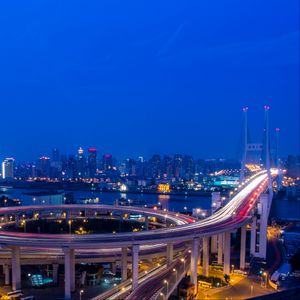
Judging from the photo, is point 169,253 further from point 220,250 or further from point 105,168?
point 105,168

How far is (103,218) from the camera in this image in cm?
1324

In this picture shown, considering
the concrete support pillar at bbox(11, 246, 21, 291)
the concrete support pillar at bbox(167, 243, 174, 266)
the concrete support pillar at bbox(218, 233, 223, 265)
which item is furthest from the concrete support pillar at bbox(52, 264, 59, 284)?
the concrete support pillar at bbox(218, 233, 223, 265)

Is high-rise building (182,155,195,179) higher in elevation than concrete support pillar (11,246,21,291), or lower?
lower

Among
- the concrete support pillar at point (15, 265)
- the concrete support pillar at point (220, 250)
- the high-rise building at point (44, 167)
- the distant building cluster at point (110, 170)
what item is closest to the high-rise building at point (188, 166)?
the distant building cluster at point (110, 170)

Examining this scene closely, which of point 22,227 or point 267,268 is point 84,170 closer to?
point 22,227

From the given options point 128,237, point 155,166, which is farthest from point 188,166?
point 128,237

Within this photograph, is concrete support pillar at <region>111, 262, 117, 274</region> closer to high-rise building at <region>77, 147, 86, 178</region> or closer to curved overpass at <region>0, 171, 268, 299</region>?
curved overpass at <region>0, 171, 268, 299</region>

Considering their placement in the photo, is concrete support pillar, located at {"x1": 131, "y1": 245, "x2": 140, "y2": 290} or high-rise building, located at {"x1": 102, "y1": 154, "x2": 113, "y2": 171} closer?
concrete support pillar, located at {"x1": 131, "y1": 245, "x2": 140, "y2": 290}

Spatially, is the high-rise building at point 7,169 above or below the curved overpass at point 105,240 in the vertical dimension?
below

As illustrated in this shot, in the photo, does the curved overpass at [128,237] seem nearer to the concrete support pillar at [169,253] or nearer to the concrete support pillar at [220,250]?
the concrete support pillar at [169,253]

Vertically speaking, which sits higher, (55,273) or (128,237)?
(128,237)

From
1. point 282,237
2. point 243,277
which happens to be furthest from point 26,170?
point 243,277

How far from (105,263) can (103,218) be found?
5346 mm

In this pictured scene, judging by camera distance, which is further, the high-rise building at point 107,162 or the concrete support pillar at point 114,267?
the high-rise building at point 107,162
